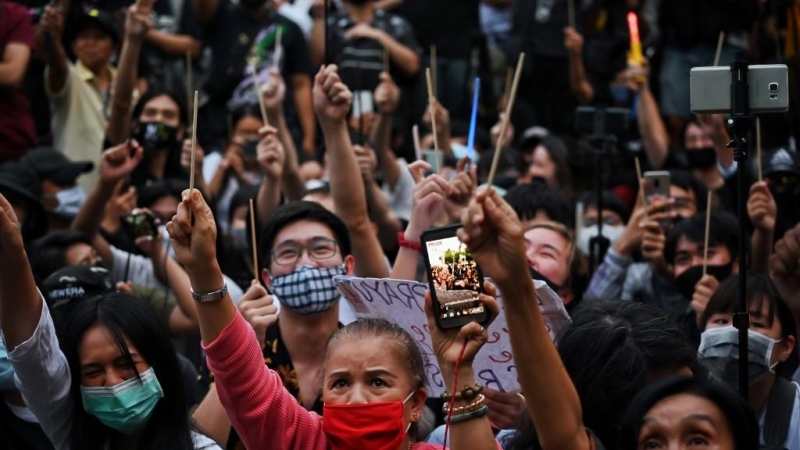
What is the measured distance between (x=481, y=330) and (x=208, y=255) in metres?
0.84

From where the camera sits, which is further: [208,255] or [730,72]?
[730,72]

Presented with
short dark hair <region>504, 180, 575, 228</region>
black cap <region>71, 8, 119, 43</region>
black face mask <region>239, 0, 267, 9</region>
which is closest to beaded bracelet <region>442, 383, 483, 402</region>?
A: short dark hair <region>504, 180, 575, 228</region>

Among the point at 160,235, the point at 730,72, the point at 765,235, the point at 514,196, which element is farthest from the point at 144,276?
the point at 730,72

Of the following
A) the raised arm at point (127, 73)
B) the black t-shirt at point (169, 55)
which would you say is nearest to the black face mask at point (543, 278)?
the raised arm at point (127, 73)

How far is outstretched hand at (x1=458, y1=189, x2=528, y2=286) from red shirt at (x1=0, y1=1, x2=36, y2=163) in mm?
6335

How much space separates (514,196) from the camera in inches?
279

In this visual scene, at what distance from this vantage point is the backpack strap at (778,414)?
197 inches

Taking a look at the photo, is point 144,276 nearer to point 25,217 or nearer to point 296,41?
point 25,217

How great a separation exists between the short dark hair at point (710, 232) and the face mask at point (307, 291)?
2.24 metres

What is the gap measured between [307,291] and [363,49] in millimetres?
5088

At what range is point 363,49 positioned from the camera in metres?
10.1

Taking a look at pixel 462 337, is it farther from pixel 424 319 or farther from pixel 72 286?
pixel 72 286

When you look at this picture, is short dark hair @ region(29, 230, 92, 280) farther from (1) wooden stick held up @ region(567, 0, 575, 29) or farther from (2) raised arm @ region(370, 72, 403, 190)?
(1) wooden stick held up @ region(567, 0, 575, 29)

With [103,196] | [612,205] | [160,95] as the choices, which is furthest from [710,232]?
[160,95]
